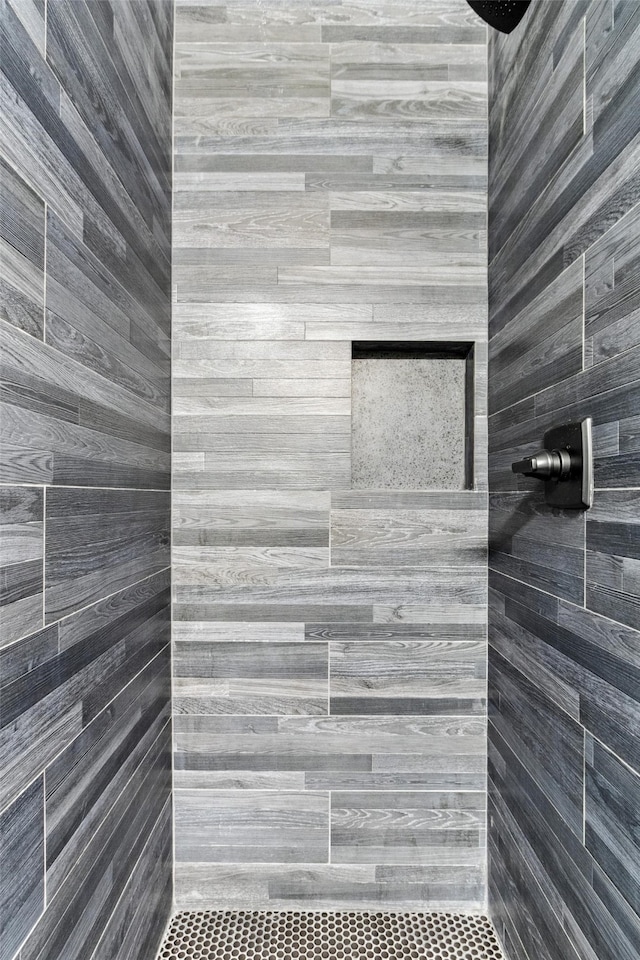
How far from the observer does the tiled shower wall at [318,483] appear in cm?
146

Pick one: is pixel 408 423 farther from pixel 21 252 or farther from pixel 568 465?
pixel 21 252

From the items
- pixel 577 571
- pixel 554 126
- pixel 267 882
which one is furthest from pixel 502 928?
pixel 554 126

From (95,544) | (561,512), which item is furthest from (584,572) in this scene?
(95,544)

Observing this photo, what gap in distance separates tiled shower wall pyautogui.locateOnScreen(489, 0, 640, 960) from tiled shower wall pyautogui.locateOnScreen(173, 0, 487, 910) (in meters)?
0.13

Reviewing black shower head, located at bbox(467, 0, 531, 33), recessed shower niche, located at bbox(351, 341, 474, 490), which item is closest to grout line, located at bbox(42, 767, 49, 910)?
recessed shower niche, located at bbox(351, 341, 474, 490)

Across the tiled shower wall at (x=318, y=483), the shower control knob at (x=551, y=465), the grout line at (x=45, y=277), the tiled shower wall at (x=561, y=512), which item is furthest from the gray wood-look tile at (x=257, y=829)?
the grout line at (x=45, y=277)

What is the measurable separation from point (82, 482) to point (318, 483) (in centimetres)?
70

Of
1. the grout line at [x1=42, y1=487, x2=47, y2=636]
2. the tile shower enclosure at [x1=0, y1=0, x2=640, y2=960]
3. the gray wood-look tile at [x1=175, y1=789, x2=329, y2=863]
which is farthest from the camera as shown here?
the gray wood-look tile at [x1=175, y1=789, x2=329, y2=863]

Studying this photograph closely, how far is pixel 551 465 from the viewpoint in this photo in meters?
0.98

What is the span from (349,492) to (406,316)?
1.73ft

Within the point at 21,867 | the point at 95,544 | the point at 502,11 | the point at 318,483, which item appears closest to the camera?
the point at 21,867

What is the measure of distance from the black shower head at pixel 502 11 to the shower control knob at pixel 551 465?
0.71m

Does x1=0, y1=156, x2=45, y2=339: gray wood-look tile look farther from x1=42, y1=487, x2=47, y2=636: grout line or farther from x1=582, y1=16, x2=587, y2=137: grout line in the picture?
x1=582, y1=16, x2=587, y2=137: grout line

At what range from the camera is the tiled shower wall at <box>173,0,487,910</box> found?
4.81 ft
